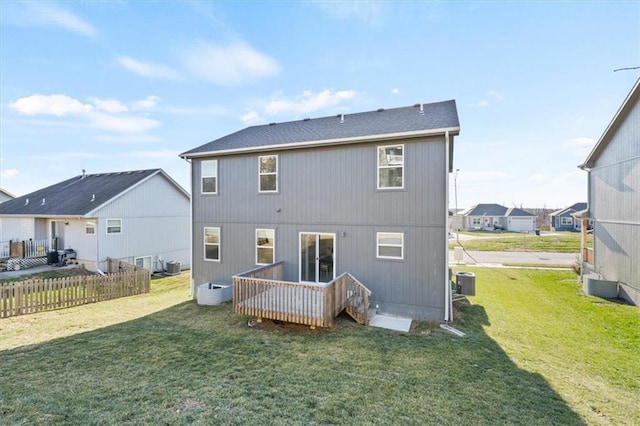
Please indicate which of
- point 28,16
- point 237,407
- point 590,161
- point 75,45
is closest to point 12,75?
point 75,45

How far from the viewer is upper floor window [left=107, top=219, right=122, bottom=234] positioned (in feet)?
52.9

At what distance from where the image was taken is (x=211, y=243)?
1166 cm

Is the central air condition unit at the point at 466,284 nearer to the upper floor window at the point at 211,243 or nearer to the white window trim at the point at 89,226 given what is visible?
the upper floor window at the point at 211,243

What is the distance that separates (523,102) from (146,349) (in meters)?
18.8

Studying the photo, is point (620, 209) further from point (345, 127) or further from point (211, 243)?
point (211, 243)

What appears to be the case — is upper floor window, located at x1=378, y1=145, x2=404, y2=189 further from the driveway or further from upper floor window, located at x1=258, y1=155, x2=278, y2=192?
the driveway

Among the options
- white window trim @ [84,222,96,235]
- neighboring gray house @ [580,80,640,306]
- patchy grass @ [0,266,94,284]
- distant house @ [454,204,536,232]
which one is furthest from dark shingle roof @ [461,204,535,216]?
patchy grass @ [0,266,94,284]

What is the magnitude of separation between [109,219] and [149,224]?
2.30 meters

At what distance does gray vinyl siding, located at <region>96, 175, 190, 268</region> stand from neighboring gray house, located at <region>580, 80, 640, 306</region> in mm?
22678

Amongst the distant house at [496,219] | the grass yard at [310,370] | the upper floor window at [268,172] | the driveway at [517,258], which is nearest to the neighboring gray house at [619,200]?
the grass yard at [310,370]

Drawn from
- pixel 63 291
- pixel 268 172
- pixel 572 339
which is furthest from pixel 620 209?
pixel 63 291

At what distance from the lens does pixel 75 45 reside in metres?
13.2

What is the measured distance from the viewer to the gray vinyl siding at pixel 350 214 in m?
8.38

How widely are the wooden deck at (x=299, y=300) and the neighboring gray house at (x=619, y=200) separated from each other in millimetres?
10624
